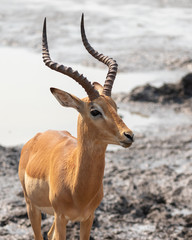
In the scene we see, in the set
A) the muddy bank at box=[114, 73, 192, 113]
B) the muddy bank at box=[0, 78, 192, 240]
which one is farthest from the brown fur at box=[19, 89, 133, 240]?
the muddy bank at box=[114, 73, 192, 113]

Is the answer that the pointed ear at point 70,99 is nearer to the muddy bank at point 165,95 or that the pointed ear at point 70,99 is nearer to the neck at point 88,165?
the neck at point 88,165

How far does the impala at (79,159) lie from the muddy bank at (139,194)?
1638mm

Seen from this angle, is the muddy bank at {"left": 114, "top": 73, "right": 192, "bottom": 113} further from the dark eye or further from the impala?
Answer: the dark eye

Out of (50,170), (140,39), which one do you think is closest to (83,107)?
(50,170)

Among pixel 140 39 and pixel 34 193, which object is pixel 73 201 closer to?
pixel 34 193

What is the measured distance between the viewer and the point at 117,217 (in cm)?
781

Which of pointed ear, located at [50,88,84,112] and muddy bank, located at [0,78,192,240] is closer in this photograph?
pointed ear, located at [50,88,84,112]

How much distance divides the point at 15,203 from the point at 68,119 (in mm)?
4347

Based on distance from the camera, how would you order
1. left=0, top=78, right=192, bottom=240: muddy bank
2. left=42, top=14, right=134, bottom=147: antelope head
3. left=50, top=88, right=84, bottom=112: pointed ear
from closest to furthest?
left=42, top=14, right=134, bottom=147: antelope head
left=50, top=88, right=84, bottom=112: pointed ear
left=0, top=78, right=192, bottom=240: muddy bank

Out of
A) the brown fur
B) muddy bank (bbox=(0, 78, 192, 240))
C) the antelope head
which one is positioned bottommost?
muddy bank (bbox=(0, 78, 192, 240))

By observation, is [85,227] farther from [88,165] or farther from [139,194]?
[139,194]

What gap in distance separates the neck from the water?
18.5 ft

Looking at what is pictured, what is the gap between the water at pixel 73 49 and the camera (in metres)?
12.6

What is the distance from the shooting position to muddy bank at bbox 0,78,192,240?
24.5ft
